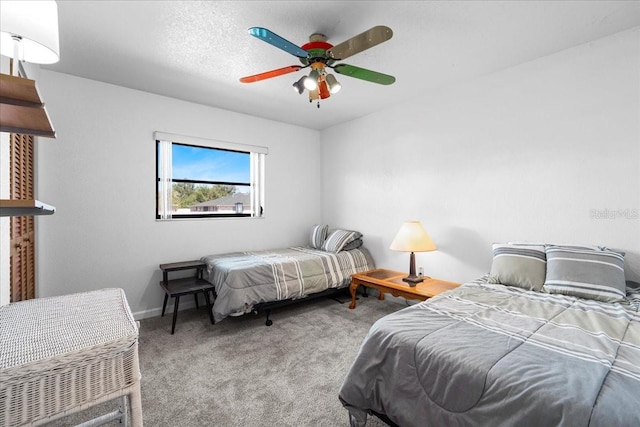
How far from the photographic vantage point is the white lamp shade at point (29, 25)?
0.84m

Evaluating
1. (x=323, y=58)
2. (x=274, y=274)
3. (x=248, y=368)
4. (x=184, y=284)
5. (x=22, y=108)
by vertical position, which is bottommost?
(x=248, y=368)

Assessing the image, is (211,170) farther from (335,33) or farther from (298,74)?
(335,33)

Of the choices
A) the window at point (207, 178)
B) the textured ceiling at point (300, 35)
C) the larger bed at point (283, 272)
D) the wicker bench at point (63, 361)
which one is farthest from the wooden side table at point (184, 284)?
the textured ceiling at point (300, 35)

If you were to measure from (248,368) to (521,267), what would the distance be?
7.62ft

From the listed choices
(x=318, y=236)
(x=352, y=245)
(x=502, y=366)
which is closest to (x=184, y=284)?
(x=318, y=236)

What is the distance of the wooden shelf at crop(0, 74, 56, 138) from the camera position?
2.64 ft

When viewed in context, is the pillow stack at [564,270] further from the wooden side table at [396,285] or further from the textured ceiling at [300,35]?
the textured ceiling at [300,35]

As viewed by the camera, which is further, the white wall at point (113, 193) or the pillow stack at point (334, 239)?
the pillow stack at point (334, 239)

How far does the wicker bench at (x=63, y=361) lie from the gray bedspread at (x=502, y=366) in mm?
1089

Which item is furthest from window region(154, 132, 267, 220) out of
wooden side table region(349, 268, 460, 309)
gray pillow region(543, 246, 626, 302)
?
gray pillow region(543, 246, 626, 302)

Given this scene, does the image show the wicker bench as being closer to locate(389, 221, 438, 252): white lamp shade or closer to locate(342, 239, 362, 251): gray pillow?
locate(389, 221, 438, 252): white lamp shade

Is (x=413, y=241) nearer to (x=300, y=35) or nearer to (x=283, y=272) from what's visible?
(x=283, y=272)

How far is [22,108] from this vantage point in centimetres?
92

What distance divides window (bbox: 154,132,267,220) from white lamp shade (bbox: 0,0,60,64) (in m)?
2.55
